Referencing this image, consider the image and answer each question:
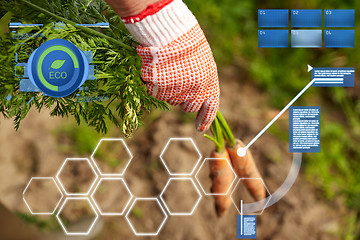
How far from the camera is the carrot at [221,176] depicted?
0.90 meters

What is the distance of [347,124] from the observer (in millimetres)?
1254

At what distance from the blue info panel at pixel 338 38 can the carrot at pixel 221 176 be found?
369 millimetres

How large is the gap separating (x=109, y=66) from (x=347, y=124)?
3.17 feet

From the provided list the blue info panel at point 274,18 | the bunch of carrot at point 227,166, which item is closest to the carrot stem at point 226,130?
the bunch of carrot at point 227,166

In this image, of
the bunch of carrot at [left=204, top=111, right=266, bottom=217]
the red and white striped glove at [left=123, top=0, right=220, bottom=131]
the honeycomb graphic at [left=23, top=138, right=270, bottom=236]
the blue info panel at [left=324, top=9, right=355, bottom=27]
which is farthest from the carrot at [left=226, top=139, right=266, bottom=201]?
the blue info panel at [left=324, top=9, right=355, bottom=27]

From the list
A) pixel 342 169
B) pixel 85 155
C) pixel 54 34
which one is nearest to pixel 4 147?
pixel 85 155

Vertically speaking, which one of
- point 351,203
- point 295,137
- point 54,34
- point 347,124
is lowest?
point 351,203

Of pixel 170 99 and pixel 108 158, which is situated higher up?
pixel 170 99

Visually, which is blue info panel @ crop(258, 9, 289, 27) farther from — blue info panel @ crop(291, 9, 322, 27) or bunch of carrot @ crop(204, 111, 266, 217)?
bunch of carrot @ crop(204, 111, 266, 217)

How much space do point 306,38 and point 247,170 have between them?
378 millimetres

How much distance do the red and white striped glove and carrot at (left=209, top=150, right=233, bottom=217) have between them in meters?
0.25

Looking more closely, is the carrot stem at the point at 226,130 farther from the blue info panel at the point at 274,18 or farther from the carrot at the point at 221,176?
the blue info panel at the point at 274,18

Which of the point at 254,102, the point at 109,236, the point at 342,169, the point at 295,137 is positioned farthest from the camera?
the point at 254,102

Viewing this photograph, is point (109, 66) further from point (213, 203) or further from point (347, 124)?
point (347, 124)
